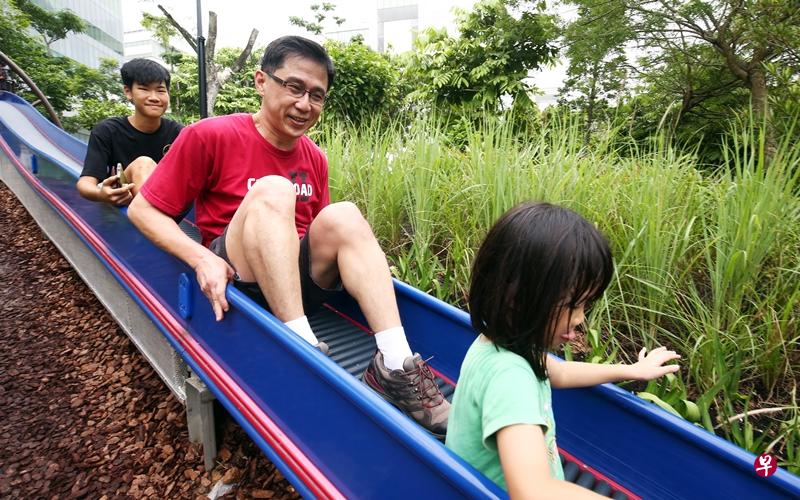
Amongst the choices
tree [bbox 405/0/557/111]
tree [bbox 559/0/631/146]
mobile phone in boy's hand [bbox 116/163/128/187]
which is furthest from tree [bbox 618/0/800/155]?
mobile phone in boy's hand [bbox 116/163/128/187]

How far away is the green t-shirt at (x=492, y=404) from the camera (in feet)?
2.38

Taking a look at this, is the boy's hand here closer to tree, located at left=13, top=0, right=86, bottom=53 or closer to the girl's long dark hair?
the girl's long dark hair

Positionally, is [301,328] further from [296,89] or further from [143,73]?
[143,73]

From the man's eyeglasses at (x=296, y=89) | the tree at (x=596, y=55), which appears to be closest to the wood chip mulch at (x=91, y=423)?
the man's eyeglasses at (x=296, y=89)

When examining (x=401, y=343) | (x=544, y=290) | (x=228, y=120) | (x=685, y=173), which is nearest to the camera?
(x=544, y=290)

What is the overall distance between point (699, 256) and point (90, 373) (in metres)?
2.78

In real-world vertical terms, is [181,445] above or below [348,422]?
below

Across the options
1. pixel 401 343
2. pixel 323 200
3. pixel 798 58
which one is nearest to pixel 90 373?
pixel 323 200

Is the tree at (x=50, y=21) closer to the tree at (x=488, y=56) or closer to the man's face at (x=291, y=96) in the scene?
the tree at (x=488, y=56)

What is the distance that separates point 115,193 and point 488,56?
5.63 m

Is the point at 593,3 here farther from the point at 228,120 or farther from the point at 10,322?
the point at 10,322

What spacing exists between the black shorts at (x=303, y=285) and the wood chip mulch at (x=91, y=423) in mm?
599

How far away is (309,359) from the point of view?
104cm

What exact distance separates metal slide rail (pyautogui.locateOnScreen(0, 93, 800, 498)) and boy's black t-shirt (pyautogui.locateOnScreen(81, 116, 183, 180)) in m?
1.14
